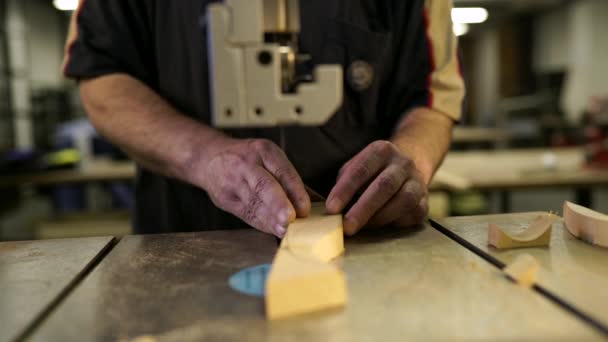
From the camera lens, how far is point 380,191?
964 mm

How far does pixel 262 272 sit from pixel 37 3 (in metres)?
10.1

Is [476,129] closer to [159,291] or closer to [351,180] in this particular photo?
[351,180]

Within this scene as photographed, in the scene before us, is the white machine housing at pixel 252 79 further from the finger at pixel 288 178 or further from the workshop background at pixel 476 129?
the workshop background at pixel 476 129

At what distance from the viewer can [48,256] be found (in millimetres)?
881

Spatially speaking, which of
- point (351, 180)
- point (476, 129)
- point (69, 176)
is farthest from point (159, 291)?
point (476, 129)

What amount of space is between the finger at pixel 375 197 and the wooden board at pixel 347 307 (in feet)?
0.25

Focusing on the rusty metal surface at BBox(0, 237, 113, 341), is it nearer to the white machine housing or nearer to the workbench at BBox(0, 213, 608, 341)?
the workbench at BBox(0, 213, 608, 341)

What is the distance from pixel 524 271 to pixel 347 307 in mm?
246

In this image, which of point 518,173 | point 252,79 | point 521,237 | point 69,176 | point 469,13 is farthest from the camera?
point 469,13

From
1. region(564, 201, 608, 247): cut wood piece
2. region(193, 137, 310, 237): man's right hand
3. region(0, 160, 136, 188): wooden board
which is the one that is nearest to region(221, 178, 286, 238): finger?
region(193, 137, 310, 237): man's right hand

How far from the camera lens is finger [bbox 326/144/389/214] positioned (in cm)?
97

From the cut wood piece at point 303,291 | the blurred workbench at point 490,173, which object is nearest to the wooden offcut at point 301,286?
the cut wood piece at point 303,291

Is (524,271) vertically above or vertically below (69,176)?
above

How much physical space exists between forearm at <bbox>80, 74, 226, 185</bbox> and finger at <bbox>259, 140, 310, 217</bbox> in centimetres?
21
